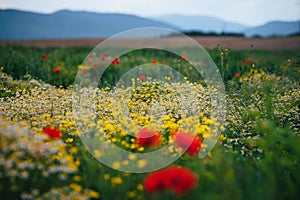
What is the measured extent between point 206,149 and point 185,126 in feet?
2.16

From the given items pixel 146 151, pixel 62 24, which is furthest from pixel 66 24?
pixel 146 151

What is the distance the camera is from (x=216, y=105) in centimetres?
593

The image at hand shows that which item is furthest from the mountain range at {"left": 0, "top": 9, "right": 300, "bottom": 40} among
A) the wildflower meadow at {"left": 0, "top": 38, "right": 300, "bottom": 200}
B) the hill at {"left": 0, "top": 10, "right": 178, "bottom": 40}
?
the wildflower meadow at {"left": 0, "top": 38, "right": 300, "bottom": 200}

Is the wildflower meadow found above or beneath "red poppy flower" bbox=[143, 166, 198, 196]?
beneath

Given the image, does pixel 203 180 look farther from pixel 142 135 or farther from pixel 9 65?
pixel 9 65

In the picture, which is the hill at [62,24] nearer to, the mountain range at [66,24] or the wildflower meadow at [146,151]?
the mountain range at [66,24]

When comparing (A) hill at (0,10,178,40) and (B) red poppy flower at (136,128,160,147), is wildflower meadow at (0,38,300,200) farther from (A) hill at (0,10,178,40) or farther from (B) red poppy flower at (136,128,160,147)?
(A) hill at (0,10,178,40)

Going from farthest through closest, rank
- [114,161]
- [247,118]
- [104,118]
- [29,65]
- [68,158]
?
[29,65] → [247,118] → [104,118] → [114,161] → [68,158]

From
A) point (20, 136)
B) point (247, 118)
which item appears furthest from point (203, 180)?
point (247, 118)

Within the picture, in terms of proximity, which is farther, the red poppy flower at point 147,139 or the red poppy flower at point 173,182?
the red poppy flower at point 147,139

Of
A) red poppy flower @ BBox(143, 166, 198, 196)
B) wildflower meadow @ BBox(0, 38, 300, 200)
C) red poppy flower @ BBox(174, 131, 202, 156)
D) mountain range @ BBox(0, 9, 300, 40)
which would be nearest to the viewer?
red poppy flower @ BBox(143, 166, 198, 196)

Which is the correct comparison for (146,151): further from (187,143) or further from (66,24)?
(66,24)

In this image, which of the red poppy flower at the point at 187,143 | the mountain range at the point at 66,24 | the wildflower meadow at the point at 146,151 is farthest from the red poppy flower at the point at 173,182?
the mountain range at the point at 66,24

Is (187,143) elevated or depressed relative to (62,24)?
depressed
